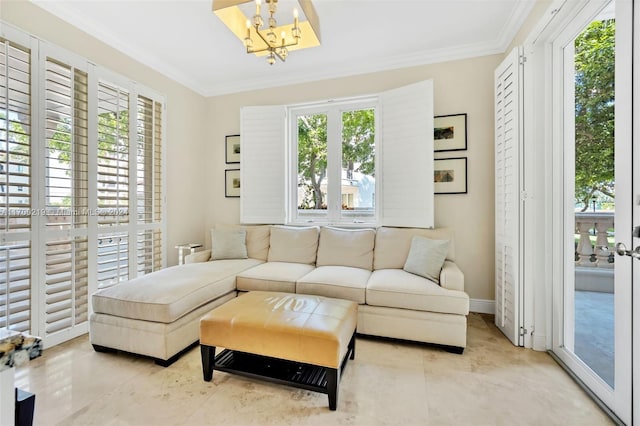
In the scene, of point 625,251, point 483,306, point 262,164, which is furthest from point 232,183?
point 625,251

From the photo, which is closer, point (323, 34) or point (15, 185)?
point (15, 185)

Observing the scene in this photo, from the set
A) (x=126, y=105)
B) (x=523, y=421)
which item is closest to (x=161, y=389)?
(x=523, y=421)

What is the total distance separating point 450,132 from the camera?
2.97 metres

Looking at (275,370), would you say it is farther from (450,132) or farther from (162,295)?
(450,132)

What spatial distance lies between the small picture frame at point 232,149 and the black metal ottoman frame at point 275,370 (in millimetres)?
2524

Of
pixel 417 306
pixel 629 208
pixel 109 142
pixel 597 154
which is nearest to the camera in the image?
pixel 629 208

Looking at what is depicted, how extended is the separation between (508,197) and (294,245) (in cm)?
203

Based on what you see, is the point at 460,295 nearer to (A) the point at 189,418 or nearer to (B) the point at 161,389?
(A) the point at 189,418

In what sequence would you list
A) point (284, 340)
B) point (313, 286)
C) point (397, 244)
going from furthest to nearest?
point (397, 244) < point (313, 286) < point (284, 340)

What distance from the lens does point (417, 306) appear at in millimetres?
2203

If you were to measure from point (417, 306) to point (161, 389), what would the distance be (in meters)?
1.76

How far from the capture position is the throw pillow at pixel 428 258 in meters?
2.45

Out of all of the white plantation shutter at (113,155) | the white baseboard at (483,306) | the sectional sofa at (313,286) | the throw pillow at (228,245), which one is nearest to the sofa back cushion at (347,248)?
the sectional sofa at (313,286)

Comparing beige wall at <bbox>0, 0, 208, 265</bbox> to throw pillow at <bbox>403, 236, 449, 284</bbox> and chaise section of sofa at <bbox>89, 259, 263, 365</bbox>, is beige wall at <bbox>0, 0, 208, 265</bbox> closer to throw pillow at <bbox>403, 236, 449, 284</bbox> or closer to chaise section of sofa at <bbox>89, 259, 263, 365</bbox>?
chaise section of sofa at <bbox>89, 259, 263, 365</bbox>
